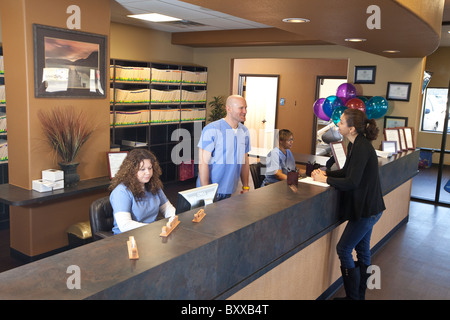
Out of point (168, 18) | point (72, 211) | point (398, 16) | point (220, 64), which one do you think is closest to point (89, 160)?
point (72, 211)

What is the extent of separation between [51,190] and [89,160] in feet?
2.15

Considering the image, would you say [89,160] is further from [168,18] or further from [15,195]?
[168,18]

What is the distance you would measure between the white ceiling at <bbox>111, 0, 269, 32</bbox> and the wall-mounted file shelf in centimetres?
64

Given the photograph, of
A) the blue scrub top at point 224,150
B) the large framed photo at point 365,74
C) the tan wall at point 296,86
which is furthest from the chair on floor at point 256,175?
the tan wall at point 296,86

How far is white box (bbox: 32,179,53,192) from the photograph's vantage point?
3891 millimetres

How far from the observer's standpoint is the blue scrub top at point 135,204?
273 cm

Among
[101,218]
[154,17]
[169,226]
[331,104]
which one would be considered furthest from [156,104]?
[169,226]

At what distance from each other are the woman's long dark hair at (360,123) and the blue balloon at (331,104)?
9.76 feet

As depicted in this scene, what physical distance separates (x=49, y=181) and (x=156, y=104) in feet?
10.9

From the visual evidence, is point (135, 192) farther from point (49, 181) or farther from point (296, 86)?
point (296, 86)

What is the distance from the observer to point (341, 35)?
3.61 metres

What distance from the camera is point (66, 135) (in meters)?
4.08

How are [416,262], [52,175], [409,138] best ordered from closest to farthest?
[52,175] → [416,262] → [409,138]
